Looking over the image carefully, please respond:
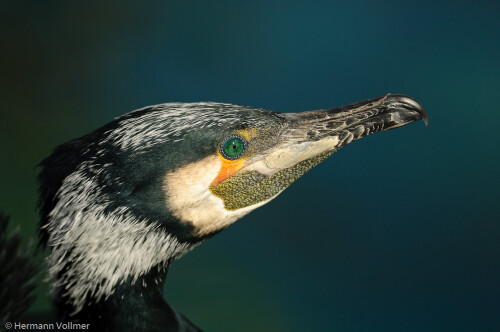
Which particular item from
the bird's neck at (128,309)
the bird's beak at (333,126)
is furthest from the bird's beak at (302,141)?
the bird's neck at (128,309)

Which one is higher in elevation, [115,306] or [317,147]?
[317,147]

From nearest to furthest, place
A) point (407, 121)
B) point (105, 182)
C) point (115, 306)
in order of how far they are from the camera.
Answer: point (105, 182) → point (115, 306) → point (407, 121)

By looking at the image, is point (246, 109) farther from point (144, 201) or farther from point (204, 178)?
point (144, 201)

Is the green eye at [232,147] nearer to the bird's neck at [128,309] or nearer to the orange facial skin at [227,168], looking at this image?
the orange facial skin at [227,168]

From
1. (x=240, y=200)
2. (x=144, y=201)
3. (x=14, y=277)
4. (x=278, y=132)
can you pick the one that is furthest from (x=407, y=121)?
(x=14, y=277)

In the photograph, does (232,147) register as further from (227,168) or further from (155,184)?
(155,184)

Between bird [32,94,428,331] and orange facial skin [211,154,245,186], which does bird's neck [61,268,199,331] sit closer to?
bird [32,94,428,331]

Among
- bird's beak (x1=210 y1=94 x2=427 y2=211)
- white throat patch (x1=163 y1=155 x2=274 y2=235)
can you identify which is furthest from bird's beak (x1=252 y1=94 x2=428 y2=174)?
white throat patch (x1=163 y1=155 x2=274 y2=235)
